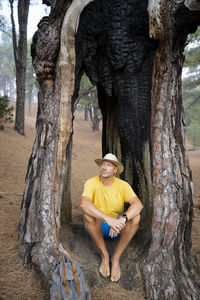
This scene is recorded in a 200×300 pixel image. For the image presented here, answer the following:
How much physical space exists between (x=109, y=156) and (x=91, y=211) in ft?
2.23

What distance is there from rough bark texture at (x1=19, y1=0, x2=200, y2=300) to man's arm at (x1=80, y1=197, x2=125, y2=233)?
1.15ft

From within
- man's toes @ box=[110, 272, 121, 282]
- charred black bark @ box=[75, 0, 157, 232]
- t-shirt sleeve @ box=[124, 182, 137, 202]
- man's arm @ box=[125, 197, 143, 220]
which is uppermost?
charred black bark @ box=[75, 0, 157, 232]

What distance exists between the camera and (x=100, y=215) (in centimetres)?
226

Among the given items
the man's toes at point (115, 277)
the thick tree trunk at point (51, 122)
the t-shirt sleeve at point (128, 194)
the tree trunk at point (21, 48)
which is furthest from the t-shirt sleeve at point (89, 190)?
the tree trunk at point (21, 48)

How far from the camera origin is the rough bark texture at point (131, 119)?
2.24 m

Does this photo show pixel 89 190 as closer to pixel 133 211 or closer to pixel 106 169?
pixel 106 169

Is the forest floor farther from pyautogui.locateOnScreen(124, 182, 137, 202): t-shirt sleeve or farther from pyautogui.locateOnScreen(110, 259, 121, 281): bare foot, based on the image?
pyautogui.locateOnScreen(124, 182, 137, 202): t-shirt sleeve

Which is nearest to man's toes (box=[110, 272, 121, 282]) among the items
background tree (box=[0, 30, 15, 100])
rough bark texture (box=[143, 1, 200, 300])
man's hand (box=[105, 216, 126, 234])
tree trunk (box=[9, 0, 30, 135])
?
rough bark texture (box=[143, 1, 200, 300])

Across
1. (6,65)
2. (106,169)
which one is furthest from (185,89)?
(6,65)

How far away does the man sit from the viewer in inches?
90.7

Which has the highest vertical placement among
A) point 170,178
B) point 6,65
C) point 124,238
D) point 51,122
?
point 6,65

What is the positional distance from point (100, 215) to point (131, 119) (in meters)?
1.36

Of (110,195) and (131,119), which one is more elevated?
(131,119)

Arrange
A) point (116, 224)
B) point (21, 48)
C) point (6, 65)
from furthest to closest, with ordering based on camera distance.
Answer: point (6, 65) < point (21, 48) < point (116, 224)
